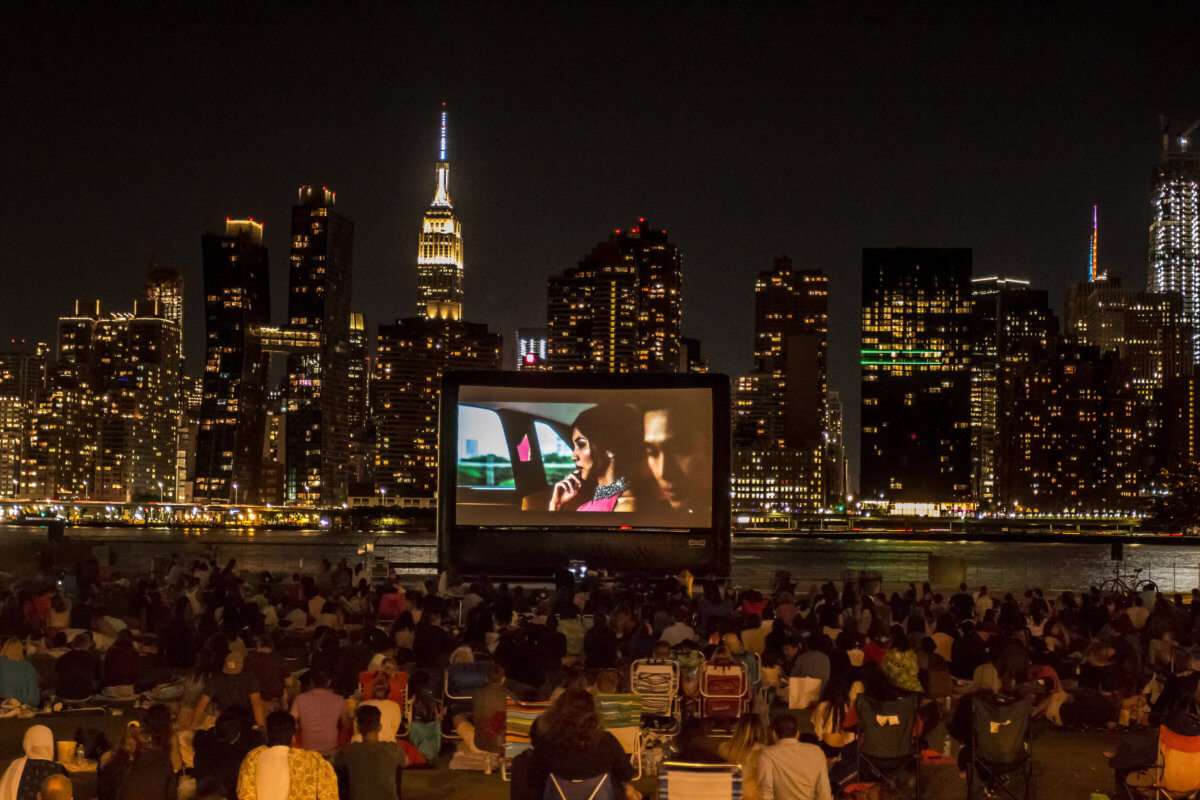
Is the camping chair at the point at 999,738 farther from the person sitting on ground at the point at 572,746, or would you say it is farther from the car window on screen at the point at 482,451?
the car window on screen at the point at 482,451

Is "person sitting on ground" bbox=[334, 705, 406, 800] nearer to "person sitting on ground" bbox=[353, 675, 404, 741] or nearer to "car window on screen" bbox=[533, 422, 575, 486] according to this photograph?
"person sitting on ground" bbox=[353, 675, 404, 741]

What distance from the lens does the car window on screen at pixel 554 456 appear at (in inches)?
942

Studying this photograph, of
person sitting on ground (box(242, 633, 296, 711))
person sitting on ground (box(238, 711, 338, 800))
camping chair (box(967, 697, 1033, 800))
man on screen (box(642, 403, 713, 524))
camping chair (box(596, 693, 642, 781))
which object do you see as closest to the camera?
person sitting on ground (box(238, 711, 338, 800))

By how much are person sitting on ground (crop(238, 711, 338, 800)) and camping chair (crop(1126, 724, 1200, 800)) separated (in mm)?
4158

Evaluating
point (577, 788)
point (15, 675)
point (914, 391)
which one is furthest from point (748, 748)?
point (914, 391)

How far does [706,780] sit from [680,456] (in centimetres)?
1853

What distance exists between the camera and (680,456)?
24.0m

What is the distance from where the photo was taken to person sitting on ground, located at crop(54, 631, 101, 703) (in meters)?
9.79

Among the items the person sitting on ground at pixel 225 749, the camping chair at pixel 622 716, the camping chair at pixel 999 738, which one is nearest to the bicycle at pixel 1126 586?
the camping chair at pixel 999 738

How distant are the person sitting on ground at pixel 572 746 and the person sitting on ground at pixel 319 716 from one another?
2.39 meters

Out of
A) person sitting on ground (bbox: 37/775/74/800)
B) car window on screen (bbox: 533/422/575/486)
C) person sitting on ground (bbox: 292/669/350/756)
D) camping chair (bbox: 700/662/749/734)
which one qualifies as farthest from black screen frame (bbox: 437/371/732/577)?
person sitting on ground (bbox: 37/775/74/800)

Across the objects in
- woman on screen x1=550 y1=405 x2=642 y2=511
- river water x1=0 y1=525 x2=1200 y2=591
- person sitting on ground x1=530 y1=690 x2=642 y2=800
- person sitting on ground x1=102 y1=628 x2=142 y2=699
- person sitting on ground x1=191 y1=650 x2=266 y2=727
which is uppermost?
woman on screen x1=550 y1=405 x2=642 y2=511

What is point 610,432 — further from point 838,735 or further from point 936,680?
point 838,735

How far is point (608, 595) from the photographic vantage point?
1809 centimetres
